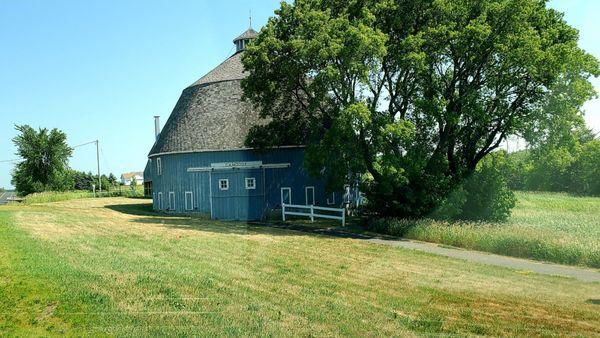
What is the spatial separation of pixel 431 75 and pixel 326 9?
5539mm

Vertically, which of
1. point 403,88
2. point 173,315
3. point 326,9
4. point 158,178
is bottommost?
point 173,315

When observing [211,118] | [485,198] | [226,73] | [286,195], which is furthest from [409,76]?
[226,73]

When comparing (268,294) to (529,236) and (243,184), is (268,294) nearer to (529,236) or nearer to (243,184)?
(529,236)

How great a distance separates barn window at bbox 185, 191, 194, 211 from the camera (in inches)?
1257

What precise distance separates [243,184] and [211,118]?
5.07m

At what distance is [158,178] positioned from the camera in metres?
35.5

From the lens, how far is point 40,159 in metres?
55.6

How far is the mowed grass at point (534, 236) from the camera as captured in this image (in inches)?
600

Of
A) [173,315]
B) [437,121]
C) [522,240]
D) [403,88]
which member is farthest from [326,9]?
[173,315]

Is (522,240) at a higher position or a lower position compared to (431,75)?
lower

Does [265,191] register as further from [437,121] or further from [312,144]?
[437,121]

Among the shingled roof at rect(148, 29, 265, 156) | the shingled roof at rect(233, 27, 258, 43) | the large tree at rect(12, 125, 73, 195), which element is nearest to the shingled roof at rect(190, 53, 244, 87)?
the shingled roof at rect(148, 29, 265, 156)

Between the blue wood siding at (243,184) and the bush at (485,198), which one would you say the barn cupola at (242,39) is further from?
the bush at (485,198)

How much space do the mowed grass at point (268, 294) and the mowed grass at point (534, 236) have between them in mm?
2680
